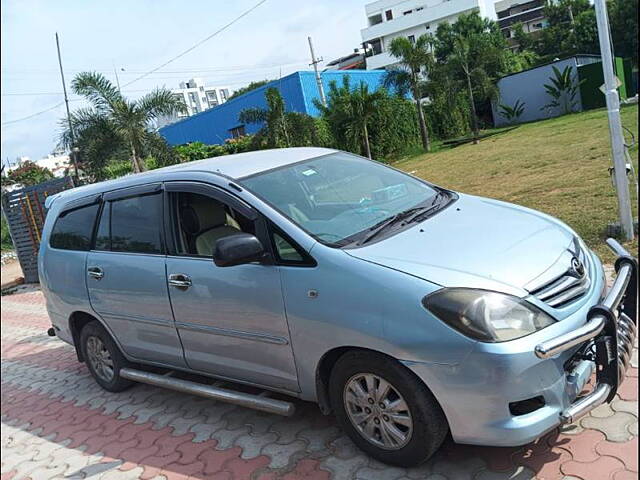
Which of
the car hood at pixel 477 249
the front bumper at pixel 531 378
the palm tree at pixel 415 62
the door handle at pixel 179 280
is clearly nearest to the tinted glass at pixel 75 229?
the door handle at pixel 179 280

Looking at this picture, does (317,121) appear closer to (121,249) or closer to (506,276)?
(121,249)

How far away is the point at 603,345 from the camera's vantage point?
267 centimetres

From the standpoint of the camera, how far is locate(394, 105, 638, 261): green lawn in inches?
270

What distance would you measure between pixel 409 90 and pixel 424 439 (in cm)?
2697

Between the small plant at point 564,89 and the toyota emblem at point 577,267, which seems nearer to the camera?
the toyota emblem at point 577,267

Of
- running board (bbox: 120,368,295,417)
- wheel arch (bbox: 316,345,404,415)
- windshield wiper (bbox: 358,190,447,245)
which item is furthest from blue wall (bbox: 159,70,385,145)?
wheel arch (bbox: 316,345,404,415)

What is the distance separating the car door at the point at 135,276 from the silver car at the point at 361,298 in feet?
0.05

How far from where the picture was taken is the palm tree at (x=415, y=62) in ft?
86.7

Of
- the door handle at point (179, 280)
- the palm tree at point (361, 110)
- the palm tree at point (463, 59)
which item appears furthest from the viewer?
the palm tree at point (463, 59)

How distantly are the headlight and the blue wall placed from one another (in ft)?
69.1

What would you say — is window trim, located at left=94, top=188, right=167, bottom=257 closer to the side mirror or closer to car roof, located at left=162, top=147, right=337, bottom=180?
car roof, located at left=162, top=147, right=337, bottom=180

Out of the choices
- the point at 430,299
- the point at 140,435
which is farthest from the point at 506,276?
the point at 140,435

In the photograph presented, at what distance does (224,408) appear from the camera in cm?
421

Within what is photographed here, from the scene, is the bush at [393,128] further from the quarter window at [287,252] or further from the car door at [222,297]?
the quarter window at [287,252]
